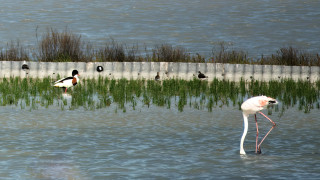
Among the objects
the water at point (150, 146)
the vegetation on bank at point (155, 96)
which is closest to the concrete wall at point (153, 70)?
the vegetation on bank at point (155, 96)

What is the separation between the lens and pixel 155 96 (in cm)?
1574

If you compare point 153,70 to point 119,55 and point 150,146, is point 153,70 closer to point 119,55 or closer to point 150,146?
point 119,55

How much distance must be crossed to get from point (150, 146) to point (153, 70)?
12770 millimetres

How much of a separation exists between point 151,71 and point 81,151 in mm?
13183

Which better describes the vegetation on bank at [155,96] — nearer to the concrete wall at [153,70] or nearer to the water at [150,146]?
the water at [150,146]

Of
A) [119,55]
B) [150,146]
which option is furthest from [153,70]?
[150,146]

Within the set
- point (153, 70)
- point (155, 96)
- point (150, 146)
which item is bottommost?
point (150, 146)

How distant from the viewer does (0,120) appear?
1148 cm

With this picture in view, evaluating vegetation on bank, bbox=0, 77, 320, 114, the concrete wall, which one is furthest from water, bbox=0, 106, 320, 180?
the concrete wall

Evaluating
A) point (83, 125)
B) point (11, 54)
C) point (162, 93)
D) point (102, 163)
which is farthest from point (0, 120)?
point (11, 54)

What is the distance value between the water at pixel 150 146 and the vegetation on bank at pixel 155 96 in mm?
1075

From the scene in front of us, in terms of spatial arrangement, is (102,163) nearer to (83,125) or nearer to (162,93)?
(83,125)

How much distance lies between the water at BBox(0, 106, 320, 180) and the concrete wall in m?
7.91

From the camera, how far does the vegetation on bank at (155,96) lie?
46.4ft
